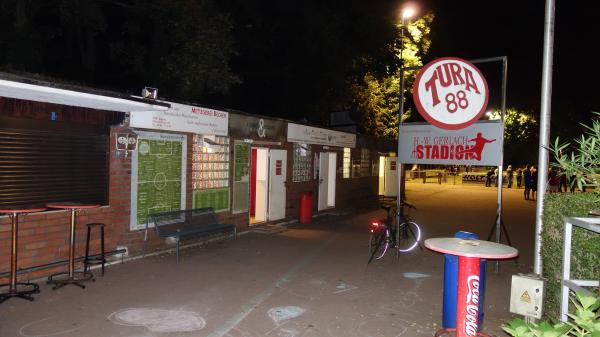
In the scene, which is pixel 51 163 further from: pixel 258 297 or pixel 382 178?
pixel 382 178

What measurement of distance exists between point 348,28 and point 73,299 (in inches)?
540

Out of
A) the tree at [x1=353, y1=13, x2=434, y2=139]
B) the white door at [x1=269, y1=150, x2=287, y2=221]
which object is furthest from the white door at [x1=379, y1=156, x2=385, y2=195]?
the white door at [x1=269, y1=150, x2=287, y2=221]

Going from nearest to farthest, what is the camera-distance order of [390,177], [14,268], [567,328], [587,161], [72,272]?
[567,328] → [587,161] → [14,268] → [72,272] → [390,177]

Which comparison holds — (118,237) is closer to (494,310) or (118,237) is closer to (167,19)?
(494,310)

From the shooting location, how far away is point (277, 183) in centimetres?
1245

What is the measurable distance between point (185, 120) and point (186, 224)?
2.02m

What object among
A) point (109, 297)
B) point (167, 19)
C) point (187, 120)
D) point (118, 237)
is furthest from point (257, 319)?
point (167, 19)

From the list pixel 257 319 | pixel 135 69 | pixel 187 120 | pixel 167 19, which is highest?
pixel 167 19

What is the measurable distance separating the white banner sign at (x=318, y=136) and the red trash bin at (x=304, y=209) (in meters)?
1.62

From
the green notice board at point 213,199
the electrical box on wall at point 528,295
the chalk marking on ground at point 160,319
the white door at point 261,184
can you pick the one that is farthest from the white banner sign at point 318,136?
the electrical box on wall at point 528,295

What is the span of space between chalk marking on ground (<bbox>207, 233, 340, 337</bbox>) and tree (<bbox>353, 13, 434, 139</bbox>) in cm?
1554

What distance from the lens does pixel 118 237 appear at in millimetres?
7719

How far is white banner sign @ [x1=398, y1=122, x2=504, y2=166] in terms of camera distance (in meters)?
7.45

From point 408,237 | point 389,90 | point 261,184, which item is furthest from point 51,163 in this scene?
point 389,90
